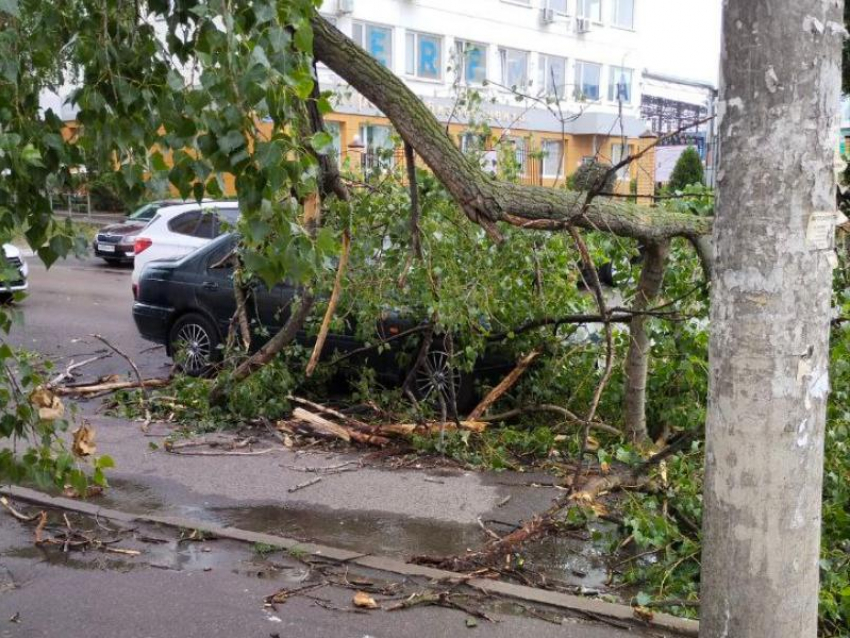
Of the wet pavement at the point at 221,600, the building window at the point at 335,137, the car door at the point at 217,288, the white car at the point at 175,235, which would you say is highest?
the building window at the point at 335,137

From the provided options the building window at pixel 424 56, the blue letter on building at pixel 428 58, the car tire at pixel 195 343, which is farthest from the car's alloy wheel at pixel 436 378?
the blue letter on building at pixel 428 58

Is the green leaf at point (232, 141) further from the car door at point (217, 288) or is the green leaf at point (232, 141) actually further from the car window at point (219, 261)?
the car window at point (219, 261)

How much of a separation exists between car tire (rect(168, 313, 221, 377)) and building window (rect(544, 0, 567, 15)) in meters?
32.9

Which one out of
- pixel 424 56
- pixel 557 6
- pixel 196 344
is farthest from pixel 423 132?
pixel 557 6

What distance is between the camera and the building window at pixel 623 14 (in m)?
43.8

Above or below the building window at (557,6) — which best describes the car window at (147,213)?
below

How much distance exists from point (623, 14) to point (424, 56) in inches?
511

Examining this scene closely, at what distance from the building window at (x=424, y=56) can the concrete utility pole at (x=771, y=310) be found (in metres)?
34.2

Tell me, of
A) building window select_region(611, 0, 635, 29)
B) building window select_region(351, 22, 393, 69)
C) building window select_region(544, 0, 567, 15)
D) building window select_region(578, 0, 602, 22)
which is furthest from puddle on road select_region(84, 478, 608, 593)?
building window select_region(611, 0, 635, 29)

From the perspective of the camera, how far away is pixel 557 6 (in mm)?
41031

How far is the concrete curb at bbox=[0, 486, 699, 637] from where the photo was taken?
5023 millimetres

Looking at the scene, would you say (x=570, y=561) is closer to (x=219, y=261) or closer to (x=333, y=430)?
(x=333, y=430)

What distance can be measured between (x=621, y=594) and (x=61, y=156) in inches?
149

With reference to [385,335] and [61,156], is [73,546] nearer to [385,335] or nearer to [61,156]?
[61,156]
